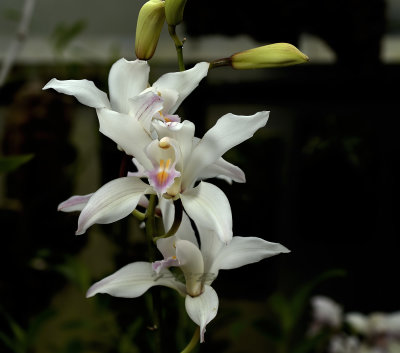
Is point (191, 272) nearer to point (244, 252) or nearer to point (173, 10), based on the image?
point (244, 252)

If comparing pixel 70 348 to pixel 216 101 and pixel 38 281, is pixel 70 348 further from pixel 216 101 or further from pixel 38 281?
pixel 216 101

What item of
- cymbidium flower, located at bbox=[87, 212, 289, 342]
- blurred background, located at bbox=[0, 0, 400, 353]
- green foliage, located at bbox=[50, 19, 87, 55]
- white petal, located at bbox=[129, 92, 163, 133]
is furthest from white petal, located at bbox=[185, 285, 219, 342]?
green foliage, located at bbox=[50, 19, 87, 55]

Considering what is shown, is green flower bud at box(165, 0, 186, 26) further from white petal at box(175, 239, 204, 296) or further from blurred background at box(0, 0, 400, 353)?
blurred background at box(0, 0, 400, 353)

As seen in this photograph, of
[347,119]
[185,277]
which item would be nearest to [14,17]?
[347,119]

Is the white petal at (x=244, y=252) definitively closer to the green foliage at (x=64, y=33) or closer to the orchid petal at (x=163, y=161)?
the orchid petal at (x=163, y=161)

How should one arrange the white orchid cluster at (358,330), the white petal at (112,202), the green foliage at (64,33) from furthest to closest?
the green foliage at (64,33), the white orchid cluster at (358,330), the white petal at (112,202)

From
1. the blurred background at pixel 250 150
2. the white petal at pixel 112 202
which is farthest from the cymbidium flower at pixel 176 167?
the blurred background at pixel 250 150
